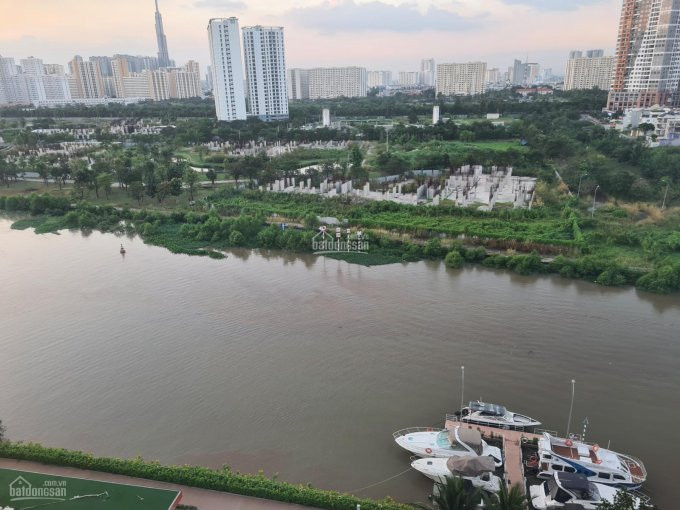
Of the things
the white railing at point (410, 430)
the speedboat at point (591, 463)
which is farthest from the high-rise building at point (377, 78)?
the speedboat at point (591, 463)

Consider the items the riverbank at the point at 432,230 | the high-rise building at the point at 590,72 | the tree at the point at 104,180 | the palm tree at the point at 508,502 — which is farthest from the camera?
the high-rise building at the point at 590,72

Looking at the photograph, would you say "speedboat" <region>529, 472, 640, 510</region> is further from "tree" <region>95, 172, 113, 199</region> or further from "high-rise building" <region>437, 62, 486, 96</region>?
"high-rise building" <region>437, 62, 486, 96</region>

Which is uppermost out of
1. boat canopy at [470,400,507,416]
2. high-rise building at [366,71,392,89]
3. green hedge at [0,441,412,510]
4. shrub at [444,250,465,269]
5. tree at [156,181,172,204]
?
high-rise building at [366,71,392,89]

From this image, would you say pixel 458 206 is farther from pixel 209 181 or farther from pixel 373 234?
pixel 209 181

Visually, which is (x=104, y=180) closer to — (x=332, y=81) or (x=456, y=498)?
(x=456, y=498)

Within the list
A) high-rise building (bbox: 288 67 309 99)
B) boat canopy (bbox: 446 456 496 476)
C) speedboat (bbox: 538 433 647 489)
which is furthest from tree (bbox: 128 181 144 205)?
high-rise building (bbox: 288 67 309 99)

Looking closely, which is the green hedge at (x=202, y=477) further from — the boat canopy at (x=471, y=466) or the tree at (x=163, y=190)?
the tree at (x=163, y=190)
